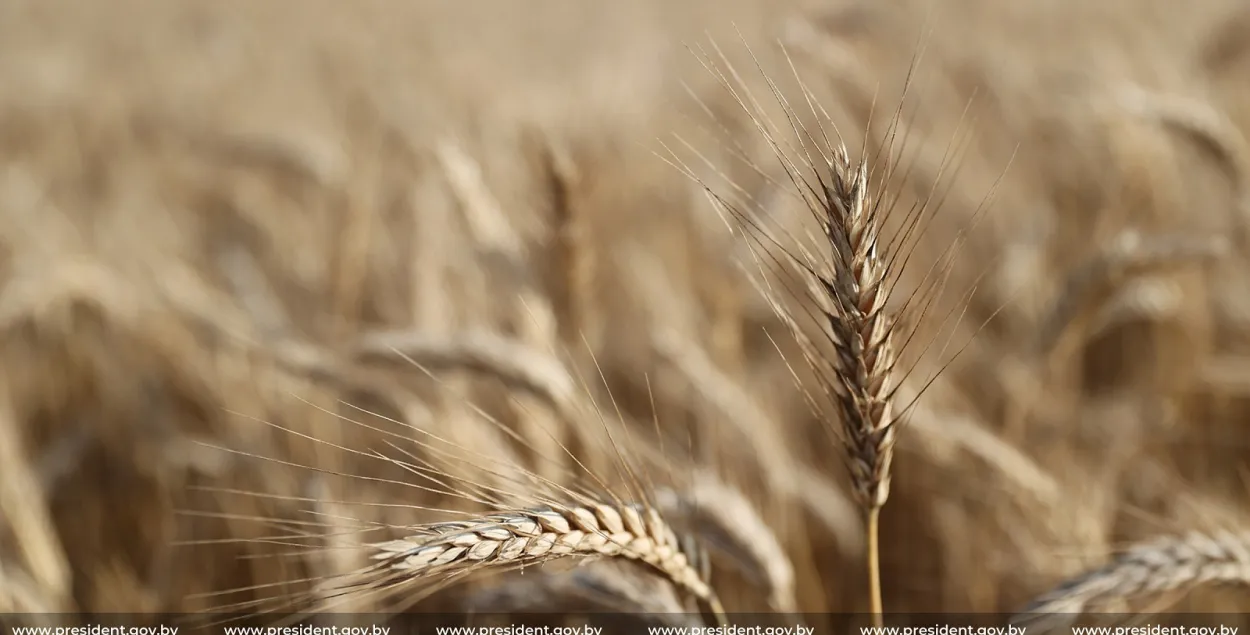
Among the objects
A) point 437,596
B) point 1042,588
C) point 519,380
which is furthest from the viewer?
point 437,596

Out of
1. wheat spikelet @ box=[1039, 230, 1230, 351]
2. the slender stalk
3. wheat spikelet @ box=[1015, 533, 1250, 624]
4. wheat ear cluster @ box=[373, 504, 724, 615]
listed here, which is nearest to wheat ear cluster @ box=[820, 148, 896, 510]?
the slender stalk

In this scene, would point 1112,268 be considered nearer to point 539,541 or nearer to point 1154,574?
point 1154,574

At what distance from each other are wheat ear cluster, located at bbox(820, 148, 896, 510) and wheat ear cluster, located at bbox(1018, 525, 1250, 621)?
1.01 ft

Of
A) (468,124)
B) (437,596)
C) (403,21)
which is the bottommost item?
(437,596)

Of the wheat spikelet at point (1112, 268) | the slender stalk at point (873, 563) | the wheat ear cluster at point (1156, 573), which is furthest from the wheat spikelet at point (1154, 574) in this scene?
the wheat spikelet at point (1112, 268)

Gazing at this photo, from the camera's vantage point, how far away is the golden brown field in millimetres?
1139

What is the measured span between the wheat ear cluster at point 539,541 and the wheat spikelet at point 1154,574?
416 mm

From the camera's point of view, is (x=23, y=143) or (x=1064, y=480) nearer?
(x=1064, y=480)

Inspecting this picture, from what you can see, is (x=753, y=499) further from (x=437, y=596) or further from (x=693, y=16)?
(x=693, y=16)

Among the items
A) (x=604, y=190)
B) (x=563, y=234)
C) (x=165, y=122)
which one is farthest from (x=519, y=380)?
(x=165, y=122)

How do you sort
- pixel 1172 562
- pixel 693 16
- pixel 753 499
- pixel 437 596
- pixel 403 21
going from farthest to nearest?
pixel 403 21, pixel 693 16, pixel 753 499, pixel 437 596, pixel 1172 562

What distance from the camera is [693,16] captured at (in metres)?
5.19

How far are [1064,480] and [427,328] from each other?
1318mm

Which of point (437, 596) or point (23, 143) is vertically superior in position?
point (23, 143)
